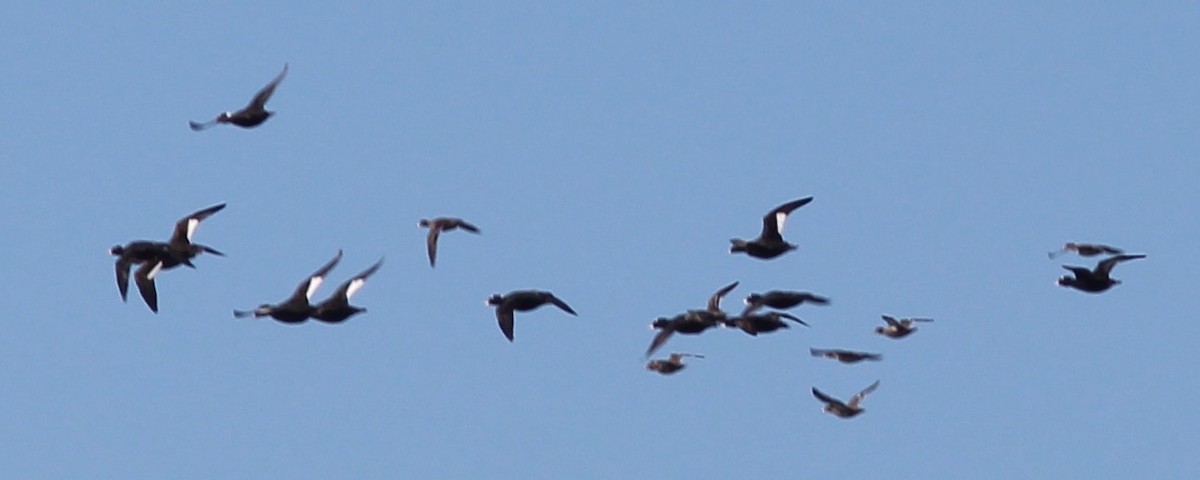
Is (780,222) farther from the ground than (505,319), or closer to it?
farther from the ground

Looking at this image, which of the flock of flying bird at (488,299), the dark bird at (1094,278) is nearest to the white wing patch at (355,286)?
the flock of flying bird at (488,299)

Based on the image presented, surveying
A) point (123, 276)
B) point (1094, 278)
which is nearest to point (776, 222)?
point (1094, 278)

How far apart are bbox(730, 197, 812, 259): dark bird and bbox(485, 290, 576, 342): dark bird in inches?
145

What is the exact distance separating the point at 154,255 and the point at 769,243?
1122cm

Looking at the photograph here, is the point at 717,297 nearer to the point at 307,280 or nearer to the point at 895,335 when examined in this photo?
the point at 895,335

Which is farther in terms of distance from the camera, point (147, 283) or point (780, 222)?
point (147, 283)

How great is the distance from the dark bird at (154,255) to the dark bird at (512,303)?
5512 mm

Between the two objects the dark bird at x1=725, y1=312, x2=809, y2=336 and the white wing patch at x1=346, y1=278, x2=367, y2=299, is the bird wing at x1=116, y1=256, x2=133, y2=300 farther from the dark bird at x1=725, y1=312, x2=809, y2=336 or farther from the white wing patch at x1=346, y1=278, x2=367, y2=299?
the dark bird at x1=725, y1=312, x2=809, y2=336

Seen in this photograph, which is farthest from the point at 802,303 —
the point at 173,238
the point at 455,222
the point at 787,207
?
the point at 173,238

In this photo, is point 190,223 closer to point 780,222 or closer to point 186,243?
point 186,243

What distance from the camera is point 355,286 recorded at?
59500 mm

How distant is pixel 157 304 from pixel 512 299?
22.2 ft

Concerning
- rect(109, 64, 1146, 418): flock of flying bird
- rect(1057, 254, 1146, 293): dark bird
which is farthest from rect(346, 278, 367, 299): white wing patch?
rect(1057, 254, 1146, 293): dark bird

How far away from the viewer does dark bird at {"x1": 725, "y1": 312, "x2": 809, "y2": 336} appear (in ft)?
204
